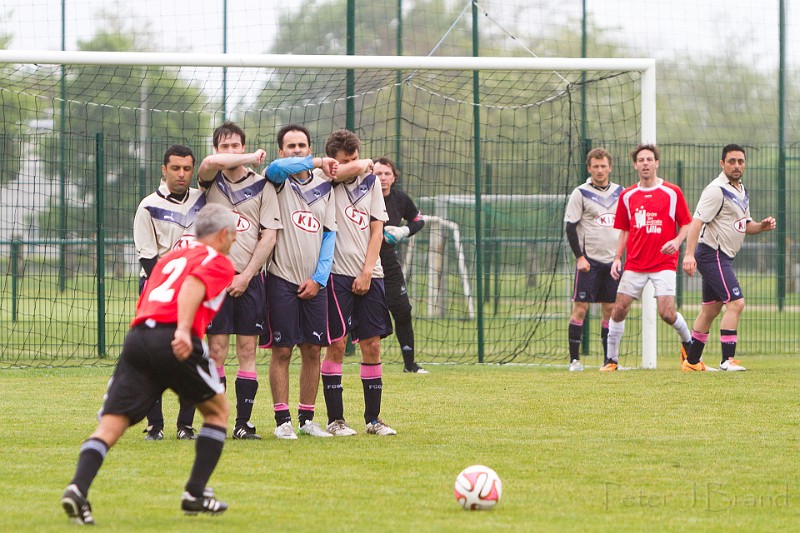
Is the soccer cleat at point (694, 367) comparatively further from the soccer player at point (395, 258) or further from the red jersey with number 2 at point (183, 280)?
the red jersey with number 2 at point (183, 280)

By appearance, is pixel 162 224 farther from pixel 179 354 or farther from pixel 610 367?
pixel 610 367

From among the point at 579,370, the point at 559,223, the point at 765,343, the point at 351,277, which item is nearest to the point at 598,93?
the point at 559,223

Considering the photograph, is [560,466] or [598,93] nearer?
[560,466]

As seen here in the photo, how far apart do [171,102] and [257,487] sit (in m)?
10.9

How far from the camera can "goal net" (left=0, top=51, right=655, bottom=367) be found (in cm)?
1390

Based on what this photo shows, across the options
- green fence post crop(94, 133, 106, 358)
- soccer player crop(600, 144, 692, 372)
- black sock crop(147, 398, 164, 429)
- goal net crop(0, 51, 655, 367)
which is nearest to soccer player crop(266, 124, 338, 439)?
black sock crop(147, 398, 164, 429)

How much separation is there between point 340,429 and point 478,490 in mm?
2697

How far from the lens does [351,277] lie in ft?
26.1

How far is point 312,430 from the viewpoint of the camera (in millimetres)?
7891

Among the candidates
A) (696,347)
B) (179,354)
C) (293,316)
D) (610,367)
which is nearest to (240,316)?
(293,316)

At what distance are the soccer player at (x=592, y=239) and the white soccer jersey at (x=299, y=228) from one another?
210 inches

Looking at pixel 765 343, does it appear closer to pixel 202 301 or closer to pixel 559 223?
pixel 559 223

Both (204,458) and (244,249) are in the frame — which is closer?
(204,458)

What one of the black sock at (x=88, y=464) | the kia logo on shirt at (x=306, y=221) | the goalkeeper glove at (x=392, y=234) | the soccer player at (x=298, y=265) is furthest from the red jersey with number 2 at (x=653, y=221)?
the black sock at (x=88, y=464)
